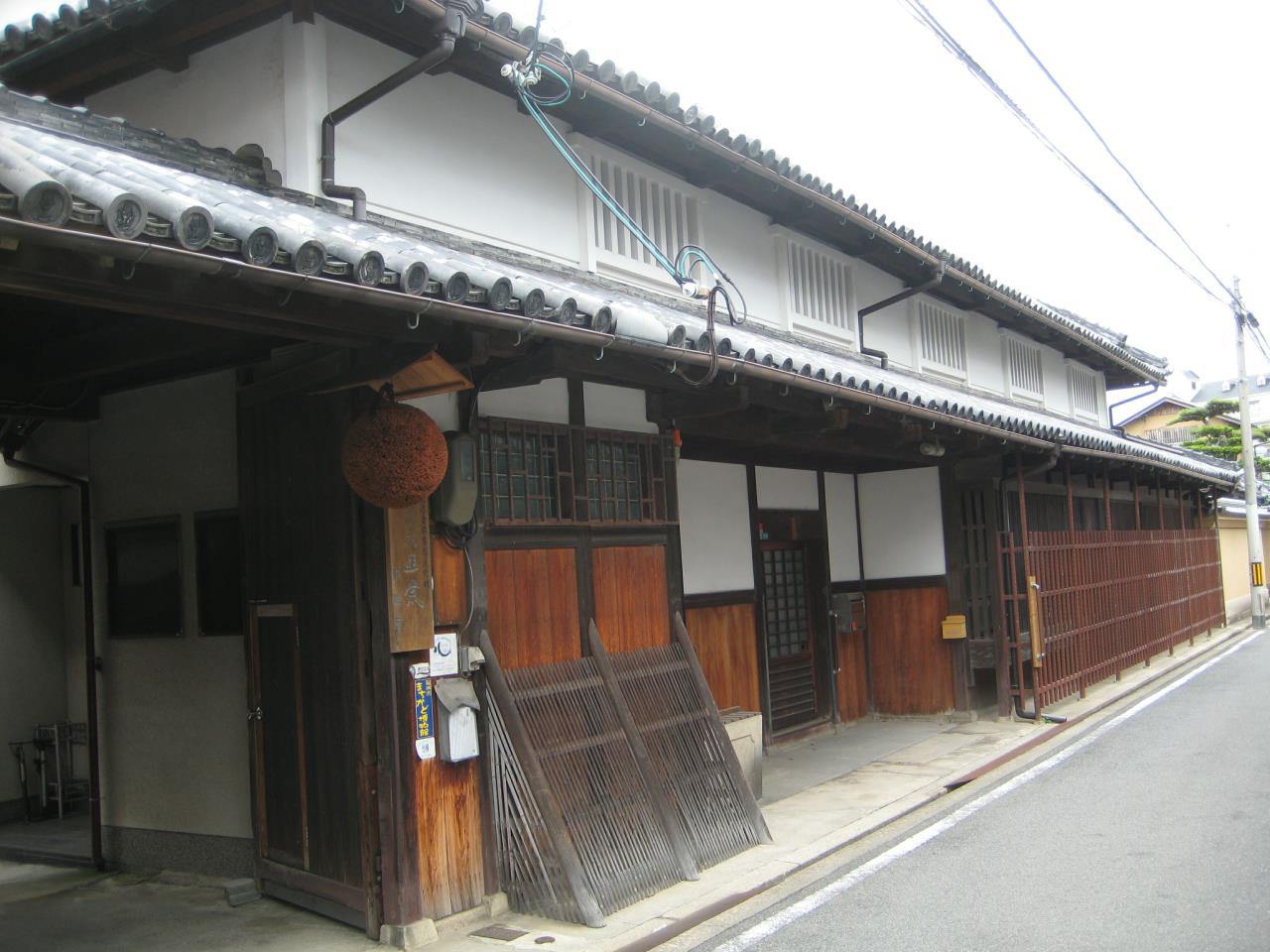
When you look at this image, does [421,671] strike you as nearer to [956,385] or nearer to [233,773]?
[233,773]

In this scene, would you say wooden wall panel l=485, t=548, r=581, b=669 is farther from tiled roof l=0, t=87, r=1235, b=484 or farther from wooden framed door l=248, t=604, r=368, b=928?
tiled roof l=0, t=87, r=1235, b=484

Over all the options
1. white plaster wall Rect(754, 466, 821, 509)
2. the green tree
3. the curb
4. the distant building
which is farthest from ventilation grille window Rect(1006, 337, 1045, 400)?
the distant building

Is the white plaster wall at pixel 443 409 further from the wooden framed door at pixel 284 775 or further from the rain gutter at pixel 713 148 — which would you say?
the rain gutter at pixel 713 148

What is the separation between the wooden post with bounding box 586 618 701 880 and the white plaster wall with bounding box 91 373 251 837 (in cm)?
253

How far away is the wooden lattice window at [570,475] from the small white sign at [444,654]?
0.89m

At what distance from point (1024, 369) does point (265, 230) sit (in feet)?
59.3

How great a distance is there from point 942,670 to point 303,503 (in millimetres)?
9231

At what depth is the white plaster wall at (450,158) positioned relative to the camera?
7.54 m

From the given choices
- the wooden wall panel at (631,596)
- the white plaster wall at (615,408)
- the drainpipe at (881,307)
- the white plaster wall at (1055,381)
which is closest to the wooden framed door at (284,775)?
the wooden wall panel at (631,596)

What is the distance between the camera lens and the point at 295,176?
7133 mm

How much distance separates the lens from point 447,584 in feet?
22.6

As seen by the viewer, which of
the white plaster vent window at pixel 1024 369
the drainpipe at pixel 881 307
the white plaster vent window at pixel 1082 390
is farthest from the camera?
the white plaster vent window at pixel 1082 390

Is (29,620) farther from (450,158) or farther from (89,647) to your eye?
(450,158)

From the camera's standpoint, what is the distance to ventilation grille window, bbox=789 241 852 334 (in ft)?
42.1
